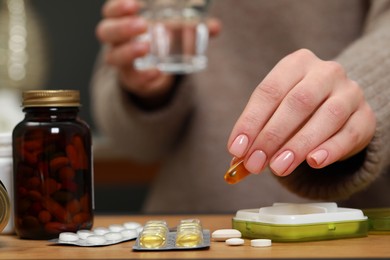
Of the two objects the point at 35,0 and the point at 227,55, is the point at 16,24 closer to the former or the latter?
the point at 35,0

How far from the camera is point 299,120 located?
0.72 metres

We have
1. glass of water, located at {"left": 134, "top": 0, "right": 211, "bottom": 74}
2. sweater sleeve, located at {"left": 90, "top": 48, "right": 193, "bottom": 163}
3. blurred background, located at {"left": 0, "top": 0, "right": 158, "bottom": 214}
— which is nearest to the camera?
glass of water, located at {"left": 134, "top": 0, "right": 211, "bottom": 74}

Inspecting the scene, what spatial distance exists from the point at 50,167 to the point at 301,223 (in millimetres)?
233

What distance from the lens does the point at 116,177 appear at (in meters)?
2.38

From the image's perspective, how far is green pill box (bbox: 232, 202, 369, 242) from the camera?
2.25ft

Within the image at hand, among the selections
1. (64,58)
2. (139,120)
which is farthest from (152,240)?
(64,58)

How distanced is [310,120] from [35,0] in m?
1.98

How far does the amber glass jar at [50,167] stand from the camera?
76 centimetres

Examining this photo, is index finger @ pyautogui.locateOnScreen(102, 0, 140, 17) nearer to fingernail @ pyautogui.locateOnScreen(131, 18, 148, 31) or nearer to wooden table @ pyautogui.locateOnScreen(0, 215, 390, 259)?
fingernail @ pyautogui.locateOnScreen(131, 18, 148, 31)

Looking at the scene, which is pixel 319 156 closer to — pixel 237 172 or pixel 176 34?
pixel 237 172

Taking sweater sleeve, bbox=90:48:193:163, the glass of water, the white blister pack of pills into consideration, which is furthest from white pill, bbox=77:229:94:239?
sweater sleeve, bbox=90:48:193:163

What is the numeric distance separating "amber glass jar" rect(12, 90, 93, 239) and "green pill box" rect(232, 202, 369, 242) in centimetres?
15

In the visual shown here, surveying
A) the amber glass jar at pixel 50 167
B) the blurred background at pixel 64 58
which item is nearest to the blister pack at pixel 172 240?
the amber glass jar at pixel 50 167

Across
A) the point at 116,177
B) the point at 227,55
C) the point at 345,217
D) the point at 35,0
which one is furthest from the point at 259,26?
the point at 35,0
